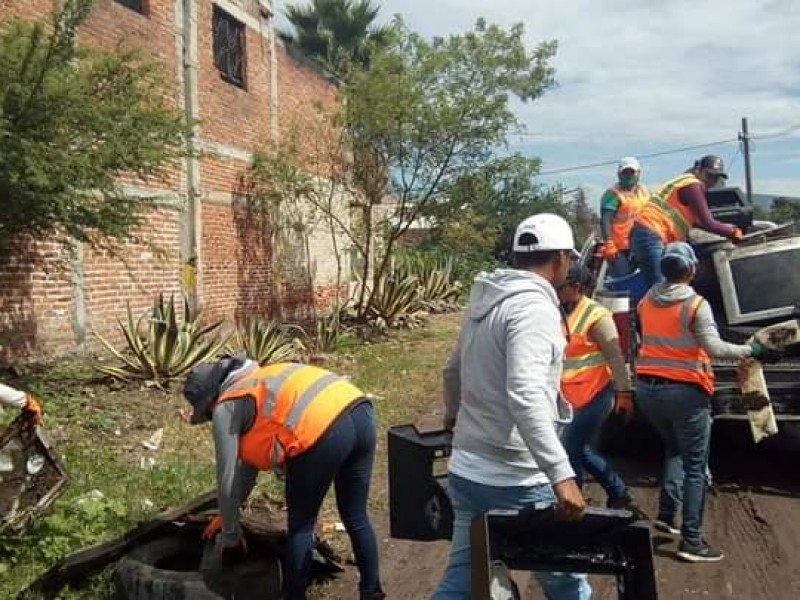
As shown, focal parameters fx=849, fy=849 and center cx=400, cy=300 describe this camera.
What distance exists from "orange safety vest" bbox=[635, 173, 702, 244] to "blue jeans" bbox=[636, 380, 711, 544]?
216cm

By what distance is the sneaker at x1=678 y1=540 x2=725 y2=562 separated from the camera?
16.0ft

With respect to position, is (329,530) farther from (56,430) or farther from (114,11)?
(114,11)

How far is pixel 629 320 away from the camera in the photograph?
661 centimetres

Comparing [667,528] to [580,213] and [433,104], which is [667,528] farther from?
[580,213]

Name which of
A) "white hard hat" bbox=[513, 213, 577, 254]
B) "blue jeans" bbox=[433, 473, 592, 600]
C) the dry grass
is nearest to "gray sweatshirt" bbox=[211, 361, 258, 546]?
the dry grass

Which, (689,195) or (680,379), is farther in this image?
(689,195)

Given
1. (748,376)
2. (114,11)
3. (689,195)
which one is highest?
(114,11)

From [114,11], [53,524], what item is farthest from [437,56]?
[53,524]

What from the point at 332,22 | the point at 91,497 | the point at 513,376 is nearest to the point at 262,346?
the point at 91,497

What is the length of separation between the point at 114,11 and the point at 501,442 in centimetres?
1103

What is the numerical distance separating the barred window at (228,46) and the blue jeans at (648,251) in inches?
399

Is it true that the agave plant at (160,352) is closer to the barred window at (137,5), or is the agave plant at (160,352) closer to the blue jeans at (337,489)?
the barred window at (137,5)

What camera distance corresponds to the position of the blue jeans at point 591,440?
5.21 m

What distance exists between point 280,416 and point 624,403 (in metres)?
2.52
